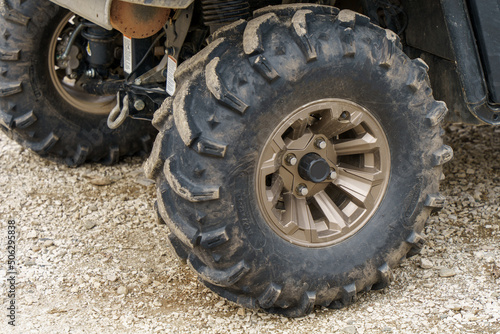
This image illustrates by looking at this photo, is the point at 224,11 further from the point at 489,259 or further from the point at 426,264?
the point at 489,259

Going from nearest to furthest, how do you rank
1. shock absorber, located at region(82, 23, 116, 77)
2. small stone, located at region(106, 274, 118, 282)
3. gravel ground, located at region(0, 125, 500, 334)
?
gravel ground, located at region(0, 125, 500, 334) < small stone, located at region(106, 274, 118, 282) < shock absorber, located at region(82, 23, 116, 77)

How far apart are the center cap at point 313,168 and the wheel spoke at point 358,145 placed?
164 millimetres

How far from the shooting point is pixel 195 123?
2551mm

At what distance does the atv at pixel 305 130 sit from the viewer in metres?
2.59

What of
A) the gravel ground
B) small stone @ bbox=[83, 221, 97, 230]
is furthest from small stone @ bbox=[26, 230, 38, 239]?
small stone @ bbox=[83, 221, 97, 230]

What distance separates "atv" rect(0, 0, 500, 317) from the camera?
259cm

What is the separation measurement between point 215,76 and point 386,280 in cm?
128

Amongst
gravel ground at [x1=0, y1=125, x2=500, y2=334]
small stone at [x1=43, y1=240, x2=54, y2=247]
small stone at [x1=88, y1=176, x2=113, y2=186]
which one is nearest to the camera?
gravel ground at [x1=0, y1=125, x2=500, y2=334]

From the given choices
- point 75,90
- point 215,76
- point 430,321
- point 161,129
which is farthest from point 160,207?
point 75,90

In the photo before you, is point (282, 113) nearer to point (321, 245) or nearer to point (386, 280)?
point (321, 245)

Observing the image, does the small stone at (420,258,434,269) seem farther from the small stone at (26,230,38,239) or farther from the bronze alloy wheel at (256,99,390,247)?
the small stone at (26,230,38,239)

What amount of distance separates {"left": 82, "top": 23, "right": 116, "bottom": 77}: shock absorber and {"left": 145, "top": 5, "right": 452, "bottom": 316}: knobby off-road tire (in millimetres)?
1536

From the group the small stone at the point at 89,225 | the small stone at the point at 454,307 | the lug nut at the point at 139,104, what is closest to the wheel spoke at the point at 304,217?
the small stone at the point at 454,307

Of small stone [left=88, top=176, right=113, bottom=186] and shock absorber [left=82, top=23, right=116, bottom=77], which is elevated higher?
shock absorber [left=82, top=23, right=116, bottom=77]
